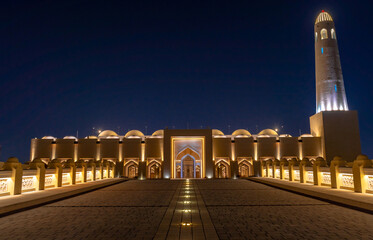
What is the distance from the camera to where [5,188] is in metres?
8.76

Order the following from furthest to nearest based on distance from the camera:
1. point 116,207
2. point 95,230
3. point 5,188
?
point 5,188
point 116,207
point 95,230

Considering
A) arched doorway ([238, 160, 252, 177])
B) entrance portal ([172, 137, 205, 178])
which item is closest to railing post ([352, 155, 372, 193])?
entrance portal ([172, 137, 205, 178])

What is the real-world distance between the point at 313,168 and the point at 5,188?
12.1 m

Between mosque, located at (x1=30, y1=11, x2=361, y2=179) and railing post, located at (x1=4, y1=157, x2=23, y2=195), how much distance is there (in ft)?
63.1

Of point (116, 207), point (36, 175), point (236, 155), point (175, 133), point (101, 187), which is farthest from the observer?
point (236, 155)

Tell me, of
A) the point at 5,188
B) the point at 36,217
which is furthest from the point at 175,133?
the point at 36,217

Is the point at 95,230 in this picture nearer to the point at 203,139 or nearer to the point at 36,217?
the point at 36,217

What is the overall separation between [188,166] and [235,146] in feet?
17.8

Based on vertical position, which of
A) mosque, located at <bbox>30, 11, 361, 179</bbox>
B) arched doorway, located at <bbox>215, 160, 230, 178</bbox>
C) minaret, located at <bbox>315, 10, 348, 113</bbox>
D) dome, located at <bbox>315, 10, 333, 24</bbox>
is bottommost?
→ arched doorway, located at <bbox>215, 160, 230, 178</bbox>

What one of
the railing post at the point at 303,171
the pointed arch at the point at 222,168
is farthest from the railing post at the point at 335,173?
the pointed arch at the point at 222,168

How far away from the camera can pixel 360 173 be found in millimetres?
9422

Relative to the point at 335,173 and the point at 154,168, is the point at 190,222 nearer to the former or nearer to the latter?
the point at 335,173

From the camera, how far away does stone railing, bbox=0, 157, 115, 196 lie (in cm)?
893

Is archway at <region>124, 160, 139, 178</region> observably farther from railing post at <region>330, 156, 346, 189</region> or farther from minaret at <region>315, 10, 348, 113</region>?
railing post at <region>330, 156, 346, 189</region>
